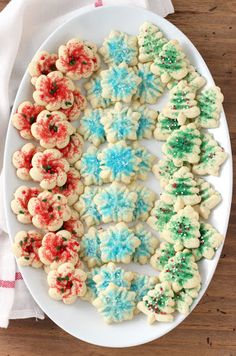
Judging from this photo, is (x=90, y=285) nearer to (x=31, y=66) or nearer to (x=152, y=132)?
(x=152, y=132)

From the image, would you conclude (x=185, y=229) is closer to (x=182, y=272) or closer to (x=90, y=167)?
(x=182, y=272)

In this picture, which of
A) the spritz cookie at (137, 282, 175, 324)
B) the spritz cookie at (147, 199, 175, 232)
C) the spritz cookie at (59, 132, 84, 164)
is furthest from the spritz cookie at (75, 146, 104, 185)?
the spritz cookie at (137, 282, 175, 324)

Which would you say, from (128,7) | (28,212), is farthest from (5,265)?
(128,7)

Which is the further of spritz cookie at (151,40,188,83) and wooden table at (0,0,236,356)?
wooden table at (0,0,236,356)

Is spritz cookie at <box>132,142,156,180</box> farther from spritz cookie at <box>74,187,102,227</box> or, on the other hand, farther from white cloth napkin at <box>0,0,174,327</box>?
white cloth napkin at <box>0,0,174,327</box>

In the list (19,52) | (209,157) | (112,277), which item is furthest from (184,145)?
(19,52)

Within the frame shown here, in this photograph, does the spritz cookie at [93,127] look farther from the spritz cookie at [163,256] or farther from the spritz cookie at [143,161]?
the spritz cookie at [163,256]

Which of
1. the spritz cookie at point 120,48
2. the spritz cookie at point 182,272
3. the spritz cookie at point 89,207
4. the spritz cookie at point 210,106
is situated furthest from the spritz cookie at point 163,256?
the spritz cookie at point 120,48
